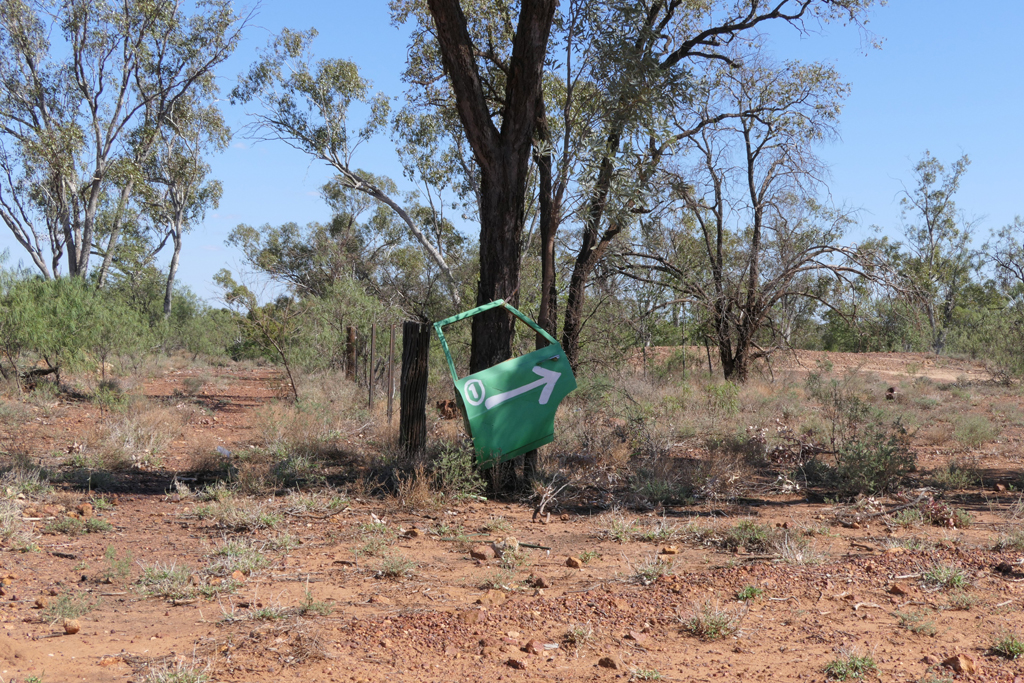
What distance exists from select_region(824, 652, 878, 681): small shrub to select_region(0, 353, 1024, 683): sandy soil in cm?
5

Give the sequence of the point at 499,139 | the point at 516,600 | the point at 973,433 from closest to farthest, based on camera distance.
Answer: the point at 516,600 < the point at 499,139 < the point at 973,433

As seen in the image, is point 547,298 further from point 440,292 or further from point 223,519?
point 440,292

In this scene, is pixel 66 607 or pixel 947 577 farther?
pixel 947 577

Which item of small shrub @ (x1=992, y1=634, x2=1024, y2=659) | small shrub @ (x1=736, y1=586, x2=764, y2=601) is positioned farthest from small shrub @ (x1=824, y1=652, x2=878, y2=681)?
small shrub @ (x1=736, y1=586, x2=764, y2=601)

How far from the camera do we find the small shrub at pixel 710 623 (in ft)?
12.7

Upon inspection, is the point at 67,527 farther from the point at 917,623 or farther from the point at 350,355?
the point at 350,355

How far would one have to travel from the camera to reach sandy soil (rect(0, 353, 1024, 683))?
11.4ft

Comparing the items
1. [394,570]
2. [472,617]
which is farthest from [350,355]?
[472,617]

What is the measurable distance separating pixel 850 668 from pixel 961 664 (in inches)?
20.4

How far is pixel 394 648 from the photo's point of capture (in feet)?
11.9

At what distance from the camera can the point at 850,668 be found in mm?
3402

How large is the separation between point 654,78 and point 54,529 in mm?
6609

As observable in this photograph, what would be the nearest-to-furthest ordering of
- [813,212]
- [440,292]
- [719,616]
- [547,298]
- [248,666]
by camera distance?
[248,666], [719,616], [547,298], [813,212], [440,292]

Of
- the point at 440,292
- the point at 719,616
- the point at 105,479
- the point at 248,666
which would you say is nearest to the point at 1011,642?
the point at 719,616
